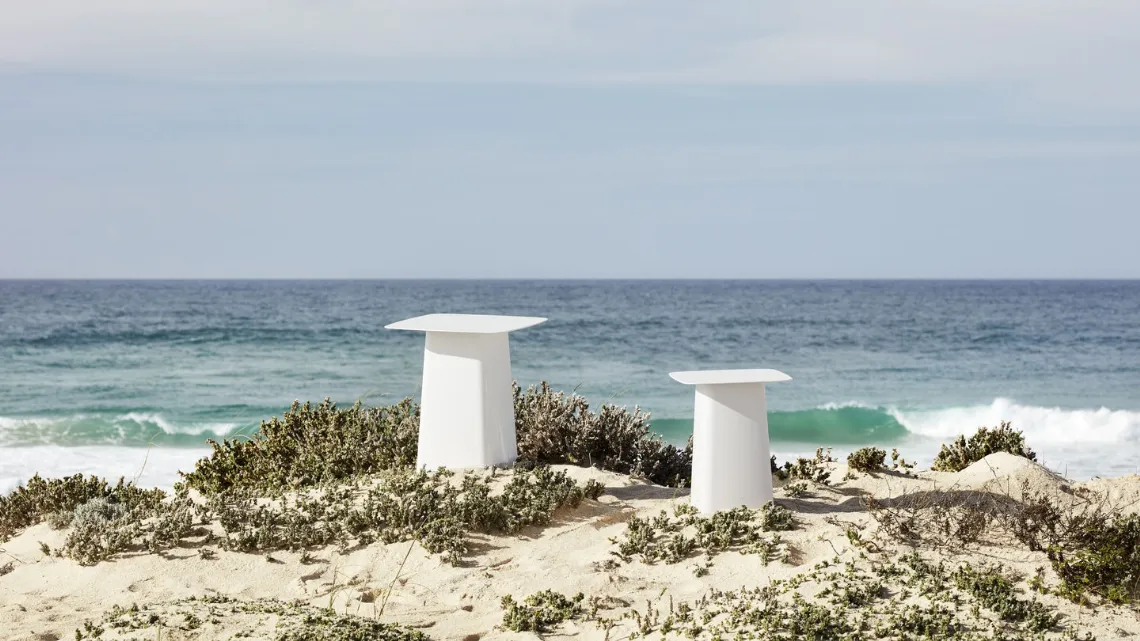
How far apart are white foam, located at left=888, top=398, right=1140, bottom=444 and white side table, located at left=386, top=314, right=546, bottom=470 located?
47.9 ft

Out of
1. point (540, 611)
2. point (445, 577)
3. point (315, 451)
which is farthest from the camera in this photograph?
point (315, 451)

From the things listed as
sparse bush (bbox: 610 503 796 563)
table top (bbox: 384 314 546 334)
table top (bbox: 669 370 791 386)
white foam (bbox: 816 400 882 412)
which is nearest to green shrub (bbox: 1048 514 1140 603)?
sparse bush (bbox: 610 503 796 563)

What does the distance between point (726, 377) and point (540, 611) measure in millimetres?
2503

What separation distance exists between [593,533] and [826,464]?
4.23 meters

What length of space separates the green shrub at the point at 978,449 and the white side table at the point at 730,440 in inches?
161

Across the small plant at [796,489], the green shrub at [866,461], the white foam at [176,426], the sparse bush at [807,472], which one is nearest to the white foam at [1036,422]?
the green shrub at [866,461]

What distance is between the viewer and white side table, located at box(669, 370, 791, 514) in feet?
25.7

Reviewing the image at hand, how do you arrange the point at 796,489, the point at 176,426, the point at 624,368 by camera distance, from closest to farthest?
the point at 796,489, the point at 176,426, the point at 624,368

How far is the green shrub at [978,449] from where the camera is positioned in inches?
441

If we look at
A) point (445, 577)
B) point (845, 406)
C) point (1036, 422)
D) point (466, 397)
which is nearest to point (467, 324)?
point (466, 397)

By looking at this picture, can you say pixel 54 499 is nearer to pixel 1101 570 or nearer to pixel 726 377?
pixel 726 377

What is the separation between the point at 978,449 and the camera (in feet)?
37.1

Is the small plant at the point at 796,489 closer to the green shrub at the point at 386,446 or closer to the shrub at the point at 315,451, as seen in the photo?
the green shrub at the point at 386,446

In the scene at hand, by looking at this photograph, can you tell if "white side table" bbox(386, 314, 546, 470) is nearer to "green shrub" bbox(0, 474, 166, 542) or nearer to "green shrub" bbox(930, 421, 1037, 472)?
"green shrub" bbox(0, 474, 166, 542)
